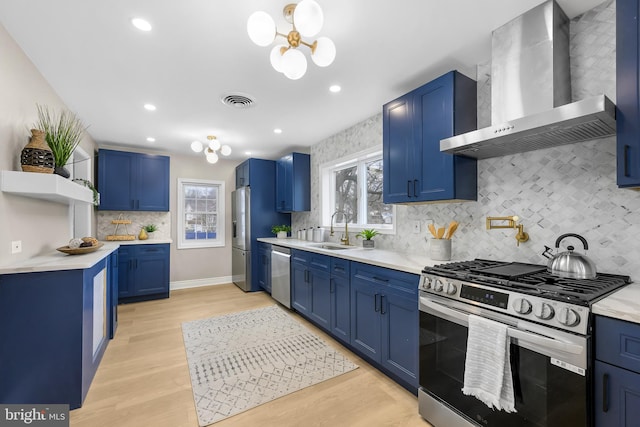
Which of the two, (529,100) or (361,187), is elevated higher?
(529,100)

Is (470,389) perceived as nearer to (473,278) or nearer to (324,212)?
(473,278)

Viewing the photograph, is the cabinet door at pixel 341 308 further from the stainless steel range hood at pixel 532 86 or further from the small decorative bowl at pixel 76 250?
the small decorative bowl at pixel 76 250

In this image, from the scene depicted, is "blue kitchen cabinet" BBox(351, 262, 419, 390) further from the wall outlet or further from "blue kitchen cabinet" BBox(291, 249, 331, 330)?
the wall outlet

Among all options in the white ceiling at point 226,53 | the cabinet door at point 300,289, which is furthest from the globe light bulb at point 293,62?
the cabinet door at point 300,289

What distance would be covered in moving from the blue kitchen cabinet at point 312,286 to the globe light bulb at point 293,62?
6.28 feet

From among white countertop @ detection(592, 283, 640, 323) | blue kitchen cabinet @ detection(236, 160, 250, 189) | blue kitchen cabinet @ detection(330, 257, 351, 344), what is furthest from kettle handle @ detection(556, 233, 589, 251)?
blue kitchen cabinet @ detection(236, 160, 250, 189)

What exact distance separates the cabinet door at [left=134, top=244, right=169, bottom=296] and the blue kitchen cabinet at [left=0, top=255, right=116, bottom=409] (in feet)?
8.69

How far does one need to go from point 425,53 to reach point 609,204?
1.55 metres

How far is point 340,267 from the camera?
2.83 m

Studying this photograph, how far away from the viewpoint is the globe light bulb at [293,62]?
155cm

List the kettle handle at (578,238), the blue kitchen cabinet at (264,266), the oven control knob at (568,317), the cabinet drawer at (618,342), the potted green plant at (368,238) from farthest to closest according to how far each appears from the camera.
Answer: the blue kitchen cabinet at (264,266) → the potted green plant at (368,238) → the kettle handle at (578,238) → the oven control knob at (568,317) → the cabinet drawer at (618,342)

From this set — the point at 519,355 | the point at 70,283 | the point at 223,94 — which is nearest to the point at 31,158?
the point at 70,283

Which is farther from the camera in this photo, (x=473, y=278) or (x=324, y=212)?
(x=324, y=212)

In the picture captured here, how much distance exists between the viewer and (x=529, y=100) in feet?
5.74
